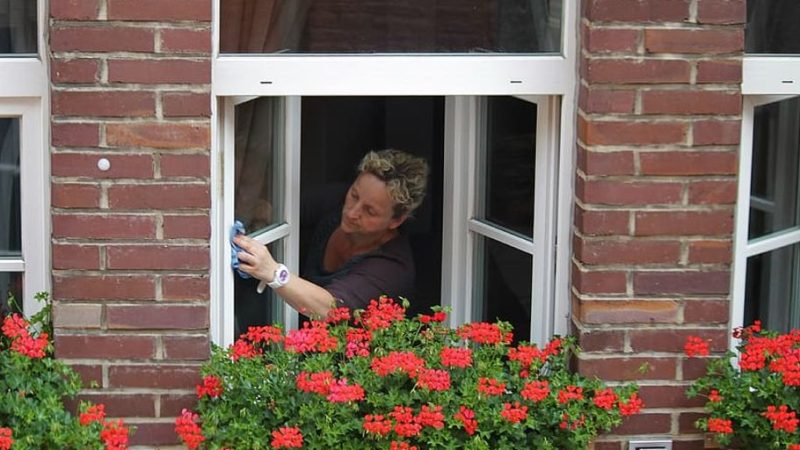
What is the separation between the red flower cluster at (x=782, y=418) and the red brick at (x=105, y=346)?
5.12 ft

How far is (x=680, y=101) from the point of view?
454cm

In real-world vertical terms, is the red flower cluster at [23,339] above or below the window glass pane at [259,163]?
below

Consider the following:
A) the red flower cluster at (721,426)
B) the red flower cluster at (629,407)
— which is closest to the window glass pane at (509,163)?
the red flower cluster at (629,407)

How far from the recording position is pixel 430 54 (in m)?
4.62

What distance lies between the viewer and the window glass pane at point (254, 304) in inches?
191

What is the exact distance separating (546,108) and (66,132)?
4.10ft

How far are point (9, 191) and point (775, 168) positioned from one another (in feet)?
6.85

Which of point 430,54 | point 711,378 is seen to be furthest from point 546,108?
point 711,378

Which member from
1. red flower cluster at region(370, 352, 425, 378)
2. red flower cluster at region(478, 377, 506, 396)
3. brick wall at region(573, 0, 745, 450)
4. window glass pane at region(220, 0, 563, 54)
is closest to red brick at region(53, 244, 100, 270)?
window glass pane at region(220, 0, 563, 54)

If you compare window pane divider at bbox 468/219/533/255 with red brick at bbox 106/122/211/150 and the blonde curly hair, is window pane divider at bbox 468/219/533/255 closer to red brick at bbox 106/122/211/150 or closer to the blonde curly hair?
the blonde curly hair

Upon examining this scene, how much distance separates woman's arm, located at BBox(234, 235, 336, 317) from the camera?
4.75 metres

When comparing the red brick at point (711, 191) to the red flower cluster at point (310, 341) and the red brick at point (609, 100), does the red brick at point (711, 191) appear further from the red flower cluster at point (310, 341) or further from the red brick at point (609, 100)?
the red flower cluster at point (310, 341)

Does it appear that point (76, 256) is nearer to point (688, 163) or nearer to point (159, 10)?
point (159, 10)

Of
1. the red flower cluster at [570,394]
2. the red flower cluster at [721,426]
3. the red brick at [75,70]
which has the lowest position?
the red flower cluster at [721,426]
